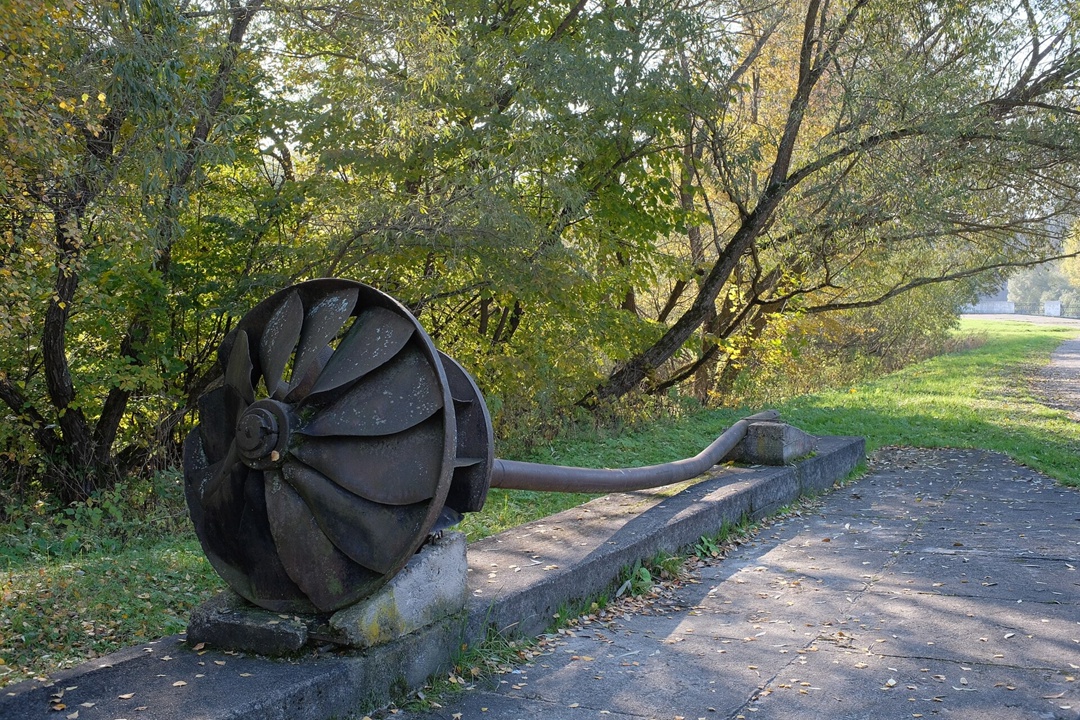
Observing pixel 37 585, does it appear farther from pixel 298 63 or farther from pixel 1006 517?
pixel 298 63

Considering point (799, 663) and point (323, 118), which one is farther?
point (323, 118)

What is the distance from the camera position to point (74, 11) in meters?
6.66

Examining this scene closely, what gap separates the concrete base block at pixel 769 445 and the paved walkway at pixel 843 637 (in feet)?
3.25

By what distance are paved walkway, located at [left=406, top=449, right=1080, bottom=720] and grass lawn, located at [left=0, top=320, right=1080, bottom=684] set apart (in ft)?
5.35

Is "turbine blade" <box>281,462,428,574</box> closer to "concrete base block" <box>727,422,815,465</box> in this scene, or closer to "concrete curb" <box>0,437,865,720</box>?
"concrete curb" <box>0,437,865,720</box>

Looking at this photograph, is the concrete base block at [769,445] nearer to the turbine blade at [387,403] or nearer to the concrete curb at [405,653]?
the concrete curb at [405,653]

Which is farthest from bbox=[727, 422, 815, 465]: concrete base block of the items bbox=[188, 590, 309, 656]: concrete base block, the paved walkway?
bbox=[188, 590, 309, 656]: concrete base block

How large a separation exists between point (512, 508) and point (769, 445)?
2475mm

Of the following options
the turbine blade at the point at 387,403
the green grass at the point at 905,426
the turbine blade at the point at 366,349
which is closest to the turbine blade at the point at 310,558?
the turbine blade at the point at 387,403

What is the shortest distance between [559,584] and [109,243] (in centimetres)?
538

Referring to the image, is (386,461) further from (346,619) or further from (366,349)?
(346,619)

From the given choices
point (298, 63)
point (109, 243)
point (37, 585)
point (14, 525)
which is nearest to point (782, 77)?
point (298, 63)

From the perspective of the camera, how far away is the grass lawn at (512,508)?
4316mm

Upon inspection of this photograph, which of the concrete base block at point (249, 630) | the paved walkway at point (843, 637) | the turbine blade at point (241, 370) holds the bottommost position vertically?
the paved walkway at point (843, 637)
